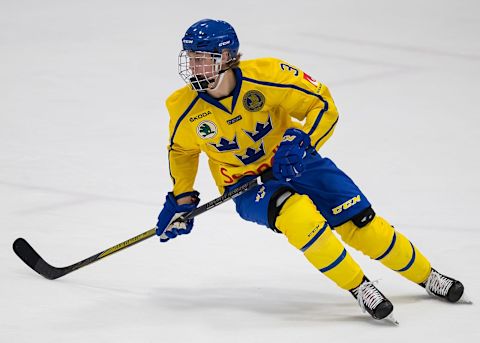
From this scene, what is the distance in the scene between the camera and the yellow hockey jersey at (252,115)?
12.6 feet

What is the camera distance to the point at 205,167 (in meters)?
5.79

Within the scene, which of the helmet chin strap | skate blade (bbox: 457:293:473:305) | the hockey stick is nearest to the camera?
the helmet chin strap

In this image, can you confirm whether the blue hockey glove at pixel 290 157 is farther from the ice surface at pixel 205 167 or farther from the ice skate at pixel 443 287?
the ice skate at pixel 443 287

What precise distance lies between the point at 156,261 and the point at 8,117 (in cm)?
223

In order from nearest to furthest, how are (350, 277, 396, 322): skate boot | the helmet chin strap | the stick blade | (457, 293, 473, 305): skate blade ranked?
(350, 277, 396, 322): skate boot, the helmet chin strap, (457, 293, 473, 305): skate blade, the stick blade

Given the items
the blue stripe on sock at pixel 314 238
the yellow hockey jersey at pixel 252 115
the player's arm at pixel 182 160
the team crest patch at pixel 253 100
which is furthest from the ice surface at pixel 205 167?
the team crest patch at pixel 253 100

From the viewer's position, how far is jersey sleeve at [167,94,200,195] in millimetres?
3953

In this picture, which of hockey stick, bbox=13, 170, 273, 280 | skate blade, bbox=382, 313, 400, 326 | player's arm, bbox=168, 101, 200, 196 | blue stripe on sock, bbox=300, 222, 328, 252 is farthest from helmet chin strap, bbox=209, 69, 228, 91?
skate blade, bbox=382, 313, 400, 326

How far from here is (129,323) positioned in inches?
148

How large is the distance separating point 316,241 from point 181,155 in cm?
69

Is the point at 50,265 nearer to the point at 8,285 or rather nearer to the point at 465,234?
the point at 8,285

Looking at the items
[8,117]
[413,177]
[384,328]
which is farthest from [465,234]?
Result: [8,117]

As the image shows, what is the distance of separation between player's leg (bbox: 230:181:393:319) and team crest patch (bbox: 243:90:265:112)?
29cm

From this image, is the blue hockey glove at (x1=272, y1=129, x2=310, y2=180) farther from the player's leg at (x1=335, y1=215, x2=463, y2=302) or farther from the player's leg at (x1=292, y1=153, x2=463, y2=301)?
the player's leg at (x1=335, y1=215, x2=463, y2=302)
